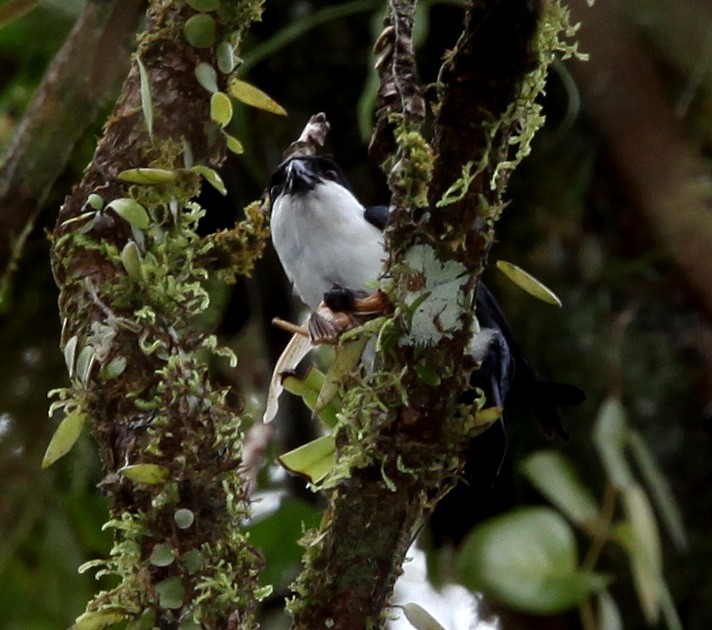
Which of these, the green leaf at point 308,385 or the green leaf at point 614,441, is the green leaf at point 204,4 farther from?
the green leaf at point 614,441

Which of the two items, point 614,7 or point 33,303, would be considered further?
point 33,303

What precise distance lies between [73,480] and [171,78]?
3.62ft

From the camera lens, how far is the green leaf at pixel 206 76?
1.02 metres

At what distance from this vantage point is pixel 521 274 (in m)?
0.96

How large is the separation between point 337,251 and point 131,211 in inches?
27.7

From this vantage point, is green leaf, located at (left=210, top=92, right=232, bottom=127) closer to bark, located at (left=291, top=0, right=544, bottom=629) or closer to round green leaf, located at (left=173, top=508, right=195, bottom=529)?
bark, located at (left=291, top=0, right=544, bottom=629)

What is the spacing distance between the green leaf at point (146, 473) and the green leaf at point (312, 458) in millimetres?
120

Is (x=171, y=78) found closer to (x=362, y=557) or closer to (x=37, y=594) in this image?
(x=362, y=557)

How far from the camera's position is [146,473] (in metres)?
0.89

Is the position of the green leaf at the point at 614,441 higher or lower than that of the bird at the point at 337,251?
lower

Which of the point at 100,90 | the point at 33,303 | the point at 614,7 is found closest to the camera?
the point at 100,90

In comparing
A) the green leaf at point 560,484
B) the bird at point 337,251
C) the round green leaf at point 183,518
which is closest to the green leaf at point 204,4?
the round green leaf at point 183,518

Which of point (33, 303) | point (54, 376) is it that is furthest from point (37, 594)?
point (33, 303)

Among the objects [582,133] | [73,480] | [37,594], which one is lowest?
[37,594]
